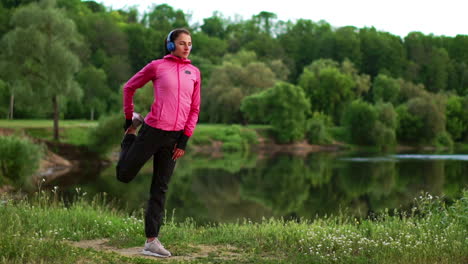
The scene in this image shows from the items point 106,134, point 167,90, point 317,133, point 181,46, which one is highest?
point 181,46

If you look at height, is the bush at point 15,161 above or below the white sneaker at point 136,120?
below

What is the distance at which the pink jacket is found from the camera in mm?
6348

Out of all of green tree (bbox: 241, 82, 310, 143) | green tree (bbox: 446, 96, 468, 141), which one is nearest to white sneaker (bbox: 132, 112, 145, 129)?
green tree (bbox: 241, 82, 310, 143)

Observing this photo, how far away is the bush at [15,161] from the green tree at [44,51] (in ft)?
51.6

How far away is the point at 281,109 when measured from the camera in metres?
66.8

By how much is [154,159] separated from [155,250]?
1030 millimetres

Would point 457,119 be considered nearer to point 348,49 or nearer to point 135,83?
point 348,49

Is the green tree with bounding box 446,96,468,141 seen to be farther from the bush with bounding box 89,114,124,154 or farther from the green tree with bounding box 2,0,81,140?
the green tree with bounding box 2,0,81,140

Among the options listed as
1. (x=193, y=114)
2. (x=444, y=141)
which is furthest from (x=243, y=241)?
(x=444, y=141)

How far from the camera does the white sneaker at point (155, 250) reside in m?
6.42

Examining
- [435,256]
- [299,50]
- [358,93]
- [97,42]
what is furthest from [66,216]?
[299,50]

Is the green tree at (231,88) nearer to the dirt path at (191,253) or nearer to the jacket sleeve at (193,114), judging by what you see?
the dirt path at (191,253)

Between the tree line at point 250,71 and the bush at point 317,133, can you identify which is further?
the bush at point 317,133

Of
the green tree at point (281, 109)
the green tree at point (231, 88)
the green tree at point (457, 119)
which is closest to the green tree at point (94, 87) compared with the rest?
the green tree at point (231, 88)
